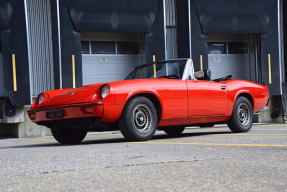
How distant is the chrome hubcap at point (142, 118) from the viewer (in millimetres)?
6887

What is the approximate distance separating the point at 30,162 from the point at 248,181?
2292 millimetres

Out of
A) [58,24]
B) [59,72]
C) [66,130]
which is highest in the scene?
[58,24]

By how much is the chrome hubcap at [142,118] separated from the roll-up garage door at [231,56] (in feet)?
38.2

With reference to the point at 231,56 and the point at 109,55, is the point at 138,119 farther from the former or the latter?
the point at 231,56

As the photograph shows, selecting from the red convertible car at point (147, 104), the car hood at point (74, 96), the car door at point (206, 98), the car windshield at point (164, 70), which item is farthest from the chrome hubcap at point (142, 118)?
the car windshield at point (164, 70)

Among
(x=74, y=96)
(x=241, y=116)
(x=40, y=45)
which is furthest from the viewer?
(x=40, y=45)

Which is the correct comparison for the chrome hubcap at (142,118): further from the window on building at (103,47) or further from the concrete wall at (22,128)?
the window on building at (103,47)

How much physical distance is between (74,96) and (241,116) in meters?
3.33

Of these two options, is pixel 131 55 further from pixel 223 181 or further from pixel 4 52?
pixel 223 181

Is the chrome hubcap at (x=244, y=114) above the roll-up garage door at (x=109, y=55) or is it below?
below

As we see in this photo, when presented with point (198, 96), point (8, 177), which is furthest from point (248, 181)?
point (198, 96)

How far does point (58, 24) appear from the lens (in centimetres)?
1503

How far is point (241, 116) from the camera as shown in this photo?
344 inches

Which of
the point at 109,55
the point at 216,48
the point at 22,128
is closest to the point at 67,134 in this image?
the point at 22,128
